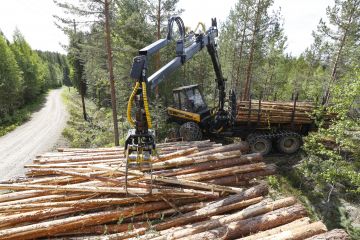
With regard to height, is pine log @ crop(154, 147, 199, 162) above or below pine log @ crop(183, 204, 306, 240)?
above

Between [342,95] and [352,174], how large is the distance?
242 centimetres

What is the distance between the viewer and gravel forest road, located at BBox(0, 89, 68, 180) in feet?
51.0

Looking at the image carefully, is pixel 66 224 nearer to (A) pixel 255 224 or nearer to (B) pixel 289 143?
(A) pixel 255 224

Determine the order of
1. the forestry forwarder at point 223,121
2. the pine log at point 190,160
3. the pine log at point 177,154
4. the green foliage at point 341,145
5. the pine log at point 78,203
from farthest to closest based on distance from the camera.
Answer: the forestry forwarder at point 223,121 < the pine log at point 177,154 < the green foliage at point 341,145 < the pine log at point 190,160 < the pine log at point 78,203

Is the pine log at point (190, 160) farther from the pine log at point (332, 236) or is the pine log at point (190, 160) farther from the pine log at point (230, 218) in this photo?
the pine log at point (332, 236)

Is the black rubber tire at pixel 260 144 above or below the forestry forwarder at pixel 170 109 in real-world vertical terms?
below

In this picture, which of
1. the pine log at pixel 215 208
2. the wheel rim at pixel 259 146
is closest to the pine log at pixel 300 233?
the pine log at pixel 215 208

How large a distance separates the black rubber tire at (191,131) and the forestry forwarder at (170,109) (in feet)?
→ 0.17

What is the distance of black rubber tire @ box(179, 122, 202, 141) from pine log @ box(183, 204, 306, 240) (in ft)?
21.9

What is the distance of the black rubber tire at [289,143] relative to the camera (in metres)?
11.2

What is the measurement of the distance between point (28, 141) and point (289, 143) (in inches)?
838

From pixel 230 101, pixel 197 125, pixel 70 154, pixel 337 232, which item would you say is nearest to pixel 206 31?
pixel 230 101

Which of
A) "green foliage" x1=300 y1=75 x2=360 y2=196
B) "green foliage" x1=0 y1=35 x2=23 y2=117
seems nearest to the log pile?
"green foliage" x1=300 y1=75 x2=360 y2=196

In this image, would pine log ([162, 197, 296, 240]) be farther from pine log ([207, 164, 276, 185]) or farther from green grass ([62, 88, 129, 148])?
green grass ([62, 88, 129, 148])
